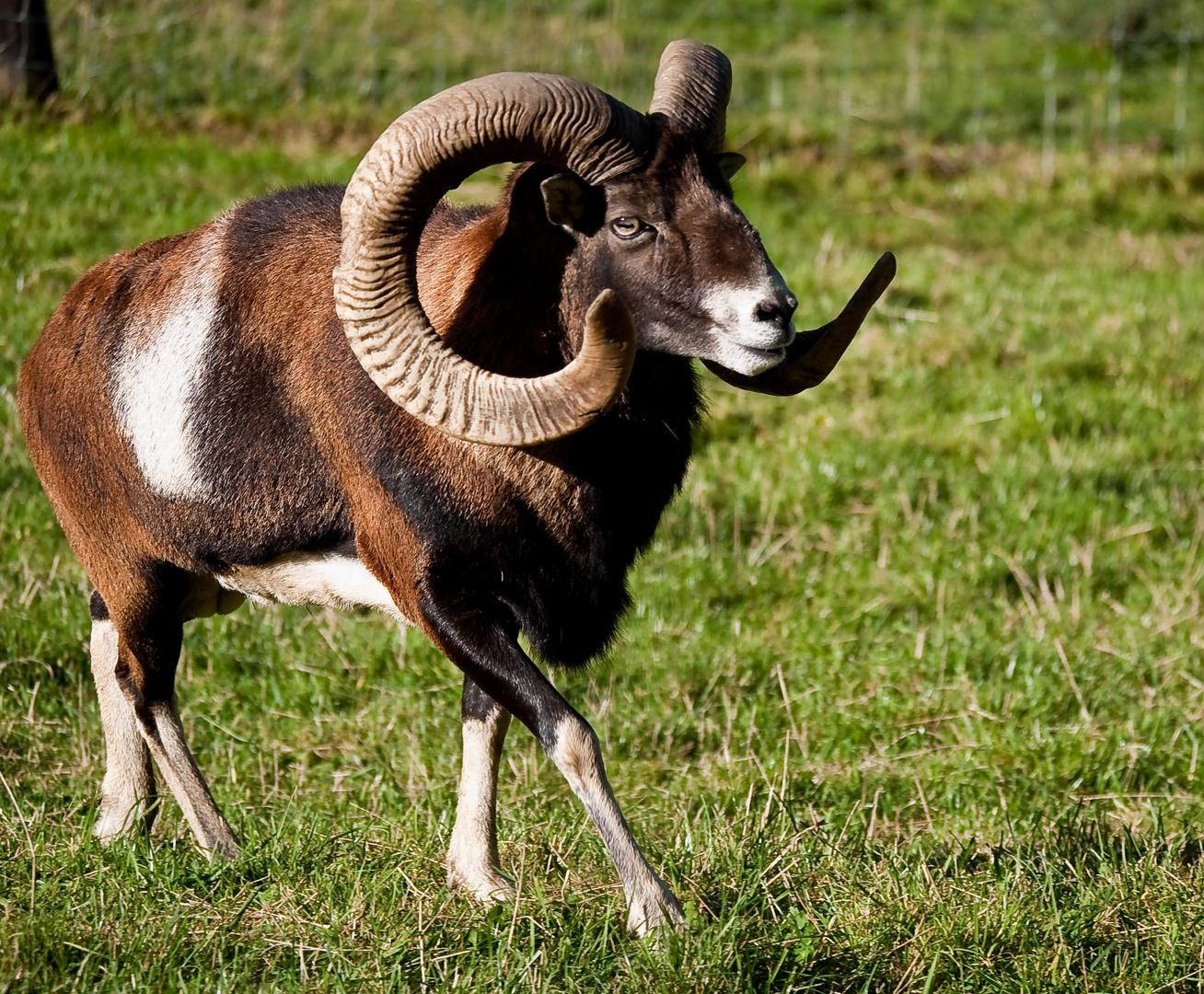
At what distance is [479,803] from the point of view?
189 inches

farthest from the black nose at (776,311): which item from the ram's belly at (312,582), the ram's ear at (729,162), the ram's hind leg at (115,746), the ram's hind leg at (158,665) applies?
the ram's hind leg at (115,746)

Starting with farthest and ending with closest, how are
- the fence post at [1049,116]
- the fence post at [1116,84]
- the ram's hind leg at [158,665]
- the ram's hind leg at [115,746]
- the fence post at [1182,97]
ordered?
the fence post at [1116,84] < the fence post at [1182,97] < the fence post at [1049,116] < the ram's hind leg at [115,746] < the ram's hind leg at [158,665]

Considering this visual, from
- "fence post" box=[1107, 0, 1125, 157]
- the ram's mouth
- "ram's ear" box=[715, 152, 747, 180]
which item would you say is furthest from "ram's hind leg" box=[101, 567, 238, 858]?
"fence post" box=[1107, 0, 1125, 157]

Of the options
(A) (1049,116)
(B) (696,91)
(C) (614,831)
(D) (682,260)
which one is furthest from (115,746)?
(A) (1049,116)

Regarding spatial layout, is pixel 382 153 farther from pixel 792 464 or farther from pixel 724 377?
pixel 792 464

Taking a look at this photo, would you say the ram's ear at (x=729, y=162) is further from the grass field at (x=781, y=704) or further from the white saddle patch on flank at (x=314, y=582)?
the grass field at (x=781, y=704)

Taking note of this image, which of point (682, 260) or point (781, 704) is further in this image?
point (781, 704)

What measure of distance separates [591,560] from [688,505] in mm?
3121

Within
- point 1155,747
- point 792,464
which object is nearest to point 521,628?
point 1155,747

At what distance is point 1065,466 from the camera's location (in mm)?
8070

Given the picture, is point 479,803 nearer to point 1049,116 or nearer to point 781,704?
point 781,704

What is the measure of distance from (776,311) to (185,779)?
2372 mm

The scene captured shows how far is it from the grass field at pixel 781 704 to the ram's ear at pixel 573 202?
1.76 metres

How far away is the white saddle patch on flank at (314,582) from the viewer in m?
4.70
